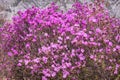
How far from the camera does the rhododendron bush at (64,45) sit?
626cm

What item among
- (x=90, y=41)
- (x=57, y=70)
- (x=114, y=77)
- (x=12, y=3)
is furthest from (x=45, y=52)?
(x=12, y=3)

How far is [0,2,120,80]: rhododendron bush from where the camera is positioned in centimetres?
626

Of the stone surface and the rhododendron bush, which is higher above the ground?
the rhododendron bush

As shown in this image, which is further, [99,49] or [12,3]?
[12,3]

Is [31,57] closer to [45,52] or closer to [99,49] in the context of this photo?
[45,52]

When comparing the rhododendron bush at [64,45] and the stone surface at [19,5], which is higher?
the rhododendron bush at [64,45]

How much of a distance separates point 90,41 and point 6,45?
7.27 ft

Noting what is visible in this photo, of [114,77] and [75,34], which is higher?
[75,34]

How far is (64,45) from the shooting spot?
6.64 m

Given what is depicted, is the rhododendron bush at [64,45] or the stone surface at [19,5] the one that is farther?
the stone surface at [19,5]

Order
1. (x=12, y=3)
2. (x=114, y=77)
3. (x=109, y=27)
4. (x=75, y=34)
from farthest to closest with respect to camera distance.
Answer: (x=12, y=3)
(x=109, y=27)
(x=75, y=34)
(x=114, y=77)

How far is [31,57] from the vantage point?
277 inches

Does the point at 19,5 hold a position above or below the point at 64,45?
below

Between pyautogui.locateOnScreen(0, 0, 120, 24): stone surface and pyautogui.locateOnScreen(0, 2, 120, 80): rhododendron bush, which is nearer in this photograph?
pyautogui.locateOnScreen(0, 2, 120, 80): rhododendron bush
